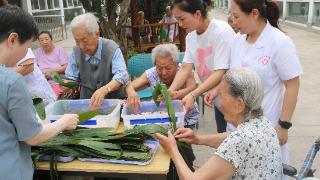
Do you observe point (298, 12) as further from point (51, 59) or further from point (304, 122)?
point (51, 59)

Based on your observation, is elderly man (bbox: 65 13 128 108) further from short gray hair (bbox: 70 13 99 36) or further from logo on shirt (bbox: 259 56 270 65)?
logo on shirt (bbox: 259 56 270 65)

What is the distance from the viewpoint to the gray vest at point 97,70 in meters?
2.83

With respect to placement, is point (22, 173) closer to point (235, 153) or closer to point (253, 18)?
point (235, 153)

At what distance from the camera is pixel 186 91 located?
2680mm

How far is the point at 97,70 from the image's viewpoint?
287 centimetres

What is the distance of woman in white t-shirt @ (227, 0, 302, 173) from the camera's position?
2.06m

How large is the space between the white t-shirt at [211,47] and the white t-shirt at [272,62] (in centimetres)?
30

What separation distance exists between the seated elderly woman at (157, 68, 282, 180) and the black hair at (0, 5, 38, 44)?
87 centimetres

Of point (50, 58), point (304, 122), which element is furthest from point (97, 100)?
point (304, 122)

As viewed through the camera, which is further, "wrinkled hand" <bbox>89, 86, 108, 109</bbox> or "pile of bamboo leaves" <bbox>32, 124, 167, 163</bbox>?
"wrinkled hand" <bbox>89, 86, 108, 109</bbox>

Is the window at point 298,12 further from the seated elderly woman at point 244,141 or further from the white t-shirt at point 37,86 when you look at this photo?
the seated elderly woman at point 244,141

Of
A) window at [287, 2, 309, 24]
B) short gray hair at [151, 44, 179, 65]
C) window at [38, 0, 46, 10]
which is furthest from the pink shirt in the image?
window at [287, 2, 309, 24]

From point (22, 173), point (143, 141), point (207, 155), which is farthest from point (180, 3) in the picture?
point (207, 155)

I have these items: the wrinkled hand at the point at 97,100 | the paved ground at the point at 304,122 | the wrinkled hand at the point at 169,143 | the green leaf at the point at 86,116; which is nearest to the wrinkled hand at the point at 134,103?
the wrinkled hand at the point at 97,100
